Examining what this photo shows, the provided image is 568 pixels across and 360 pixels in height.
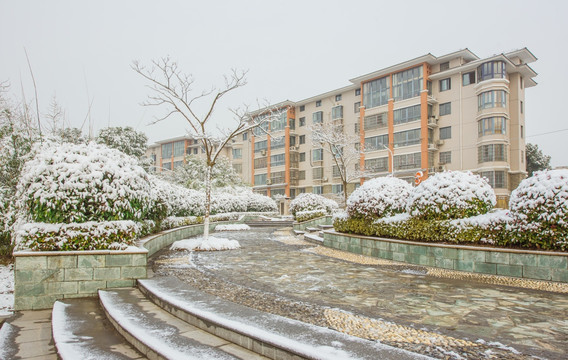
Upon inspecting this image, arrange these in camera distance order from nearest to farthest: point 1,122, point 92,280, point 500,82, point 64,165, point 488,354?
point 488,354 → point 92,280 → point 64,165 → point 1,122 → point 500,82

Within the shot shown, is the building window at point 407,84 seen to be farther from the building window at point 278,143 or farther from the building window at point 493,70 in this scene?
the building window at point 278,143

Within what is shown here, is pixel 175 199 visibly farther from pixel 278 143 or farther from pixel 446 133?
pixel 278 143

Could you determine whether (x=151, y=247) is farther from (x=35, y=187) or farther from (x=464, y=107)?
(x=464, y=107)

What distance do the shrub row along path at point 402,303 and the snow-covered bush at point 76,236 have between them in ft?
4.71

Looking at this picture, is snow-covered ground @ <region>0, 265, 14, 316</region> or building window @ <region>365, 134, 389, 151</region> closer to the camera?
snow-covered ground @ <region>0, 265, 14, 316</region>

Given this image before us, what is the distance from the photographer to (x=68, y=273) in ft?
20.0

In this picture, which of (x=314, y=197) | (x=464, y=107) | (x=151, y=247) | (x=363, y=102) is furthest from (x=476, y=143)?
(x=151, y=247)

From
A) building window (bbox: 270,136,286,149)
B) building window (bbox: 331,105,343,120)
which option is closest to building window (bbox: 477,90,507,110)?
building window (bbox: 331,105,343,120)

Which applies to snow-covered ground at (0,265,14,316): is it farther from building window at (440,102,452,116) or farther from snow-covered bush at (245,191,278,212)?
building window at (440,102,452,116)

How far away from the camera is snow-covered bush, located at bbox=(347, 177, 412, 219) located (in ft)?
36.6

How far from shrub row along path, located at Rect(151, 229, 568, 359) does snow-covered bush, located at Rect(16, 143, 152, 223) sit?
1892 mm

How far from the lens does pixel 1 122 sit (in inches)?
535

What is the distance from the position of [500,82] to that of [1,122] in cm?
3560

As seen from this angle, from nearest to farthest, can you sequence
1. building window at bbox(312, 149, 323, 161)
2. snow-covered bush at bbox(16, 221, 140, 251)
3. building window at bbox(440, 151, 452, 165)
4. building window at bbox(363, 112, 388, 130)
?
1. snow-covered bush at bbox(16, 221, 140, 251)
2. building window at bbox(440, 151, 452, 165)
3. building window at bbox(363, 112, 388, 130)
4. building window at bbox(312, 149, 323, 161)
